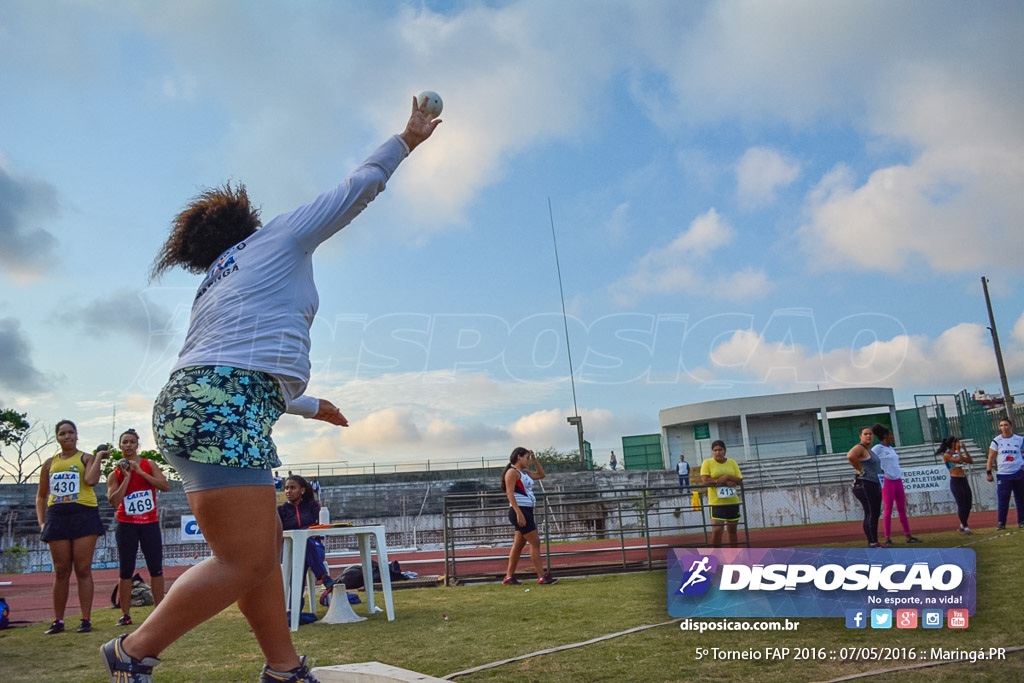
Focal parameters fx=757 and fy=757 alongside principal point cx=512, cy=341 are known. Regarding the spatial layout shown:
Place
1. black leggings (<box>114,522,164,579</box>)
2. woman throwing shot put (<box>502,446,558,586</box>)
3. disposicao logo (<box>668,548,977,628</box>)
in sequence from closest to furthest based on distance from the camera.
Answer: disposicao logo (<box>668,548,977,628</box>), black leggings (<box>114,522,164,579</box>), woman throwing shot put (<box>502,446,558,586</box>)

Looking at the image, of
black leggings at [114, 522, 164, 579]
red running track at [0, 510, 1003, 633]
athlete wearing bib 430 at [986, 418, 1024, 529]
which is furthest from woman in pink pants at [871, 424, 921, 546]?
black leggings at [114, 522, 164, 579]

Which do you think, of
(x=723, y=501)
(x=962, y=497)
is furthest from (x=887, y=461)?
(x=723, y=501)

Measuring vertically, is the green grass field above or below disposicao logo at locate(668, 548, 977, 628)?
below

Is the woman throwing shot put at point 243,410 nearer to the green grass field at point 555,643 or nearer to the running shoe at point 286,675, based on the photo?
the running shoe at point 286,675

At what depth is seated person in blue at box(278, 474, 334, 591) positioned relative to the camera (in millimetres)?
7711

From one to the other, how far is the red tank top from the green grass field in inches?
38.1

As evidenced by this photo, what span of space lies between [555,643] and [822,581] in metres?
1.46

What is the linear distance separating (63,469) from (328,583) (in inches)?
107

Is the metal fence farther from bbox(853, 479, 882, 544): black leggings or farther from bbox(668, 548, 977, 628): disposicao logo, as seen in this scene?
bbox(668, 548, 977, 628): disposicao logo

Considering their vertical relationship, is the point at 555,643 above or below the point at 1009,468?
below

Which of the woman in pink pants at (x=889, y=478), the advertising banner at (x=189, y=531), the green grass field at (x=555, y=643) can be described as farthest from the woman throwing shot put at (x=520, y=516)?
the advertising banner at (x=189, y=531)

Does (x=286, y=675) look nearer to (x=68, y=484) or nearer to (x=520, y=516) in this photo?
(x=68, y=484)

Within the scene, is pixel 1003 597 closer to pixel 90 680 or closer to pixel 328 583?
pixel 90 680

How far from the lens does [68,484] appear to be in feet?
22.0
